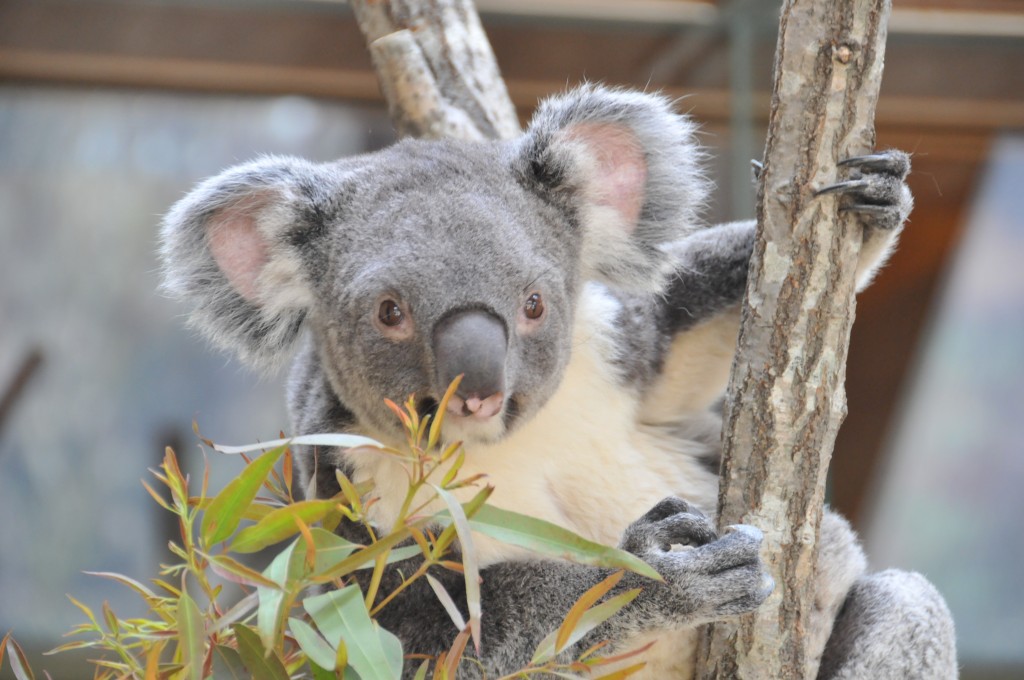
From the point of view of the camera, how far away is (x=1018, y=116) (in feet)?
15.0

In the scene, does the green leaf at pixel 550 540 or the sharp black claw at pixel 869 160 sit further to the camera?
the sharp black claw at pixel 869 160

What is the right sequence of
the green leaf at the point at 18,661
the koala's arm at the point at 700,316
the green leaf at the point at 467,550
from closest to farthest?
1. the green leaf at the point at 467,550
2. the green leaf at the point at 18,661
3. the koala's arm at the point at 700,316

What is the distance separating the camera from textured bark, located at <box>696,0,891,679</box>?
182 centimetres

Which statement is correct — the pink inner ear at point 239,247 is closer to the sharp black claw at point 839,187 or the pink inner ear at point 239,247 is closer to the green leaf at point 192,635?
the green leaf at point 192,635

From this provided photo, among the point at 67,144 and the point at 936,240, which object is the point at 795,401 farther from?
the point at 67,144

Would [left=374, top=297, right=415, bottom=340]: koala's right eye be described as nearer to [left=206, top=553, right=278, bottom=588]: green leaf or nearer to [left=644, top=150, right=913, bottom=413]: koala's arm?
[left=206, top=553, right=278, bottom=588]: green leaf

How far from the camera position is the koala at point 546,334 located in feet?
6.11

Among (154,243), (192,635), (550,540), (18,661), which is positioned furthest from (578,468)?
(154,243)

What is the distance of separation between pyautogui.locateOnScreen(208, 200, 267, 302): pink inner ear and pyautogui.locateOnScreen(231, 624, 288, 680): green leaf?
77cm

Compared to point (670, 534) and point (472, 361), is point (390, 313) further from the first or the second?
point (670, 534)

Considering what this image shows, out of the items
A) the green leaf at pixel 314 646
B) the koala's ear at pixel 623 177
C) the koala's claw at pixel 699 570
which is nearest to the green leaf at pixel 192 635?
the green leaf at pixel 314 646

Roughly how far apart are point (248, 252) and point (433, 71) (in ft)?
3.37

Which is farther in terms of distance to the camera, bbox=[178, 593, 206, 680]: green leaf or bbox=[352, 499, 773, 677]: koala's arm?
bbox=[352, 499, 773, 677]: koala's arm

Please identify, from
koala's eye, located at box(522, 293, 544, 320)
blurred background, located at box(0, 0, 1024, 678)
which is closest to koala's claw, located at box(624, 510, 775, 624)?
koala's eye, located at box(522, 293, 544, 320)
